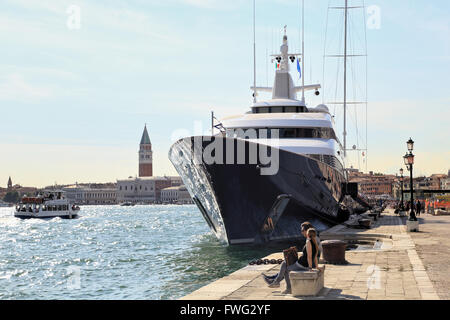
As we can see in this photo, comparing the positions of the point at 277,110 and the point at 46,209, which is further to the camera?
the point at 46,209

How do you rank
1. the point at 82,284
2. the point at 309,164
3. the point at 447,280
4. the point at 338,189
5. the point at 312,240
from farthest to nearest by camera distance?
the point at 338,189, the point at 309,164, the point at 82,284, the point at 447,280, the point at 312,240

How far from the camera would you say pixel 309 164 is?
83.2 feet

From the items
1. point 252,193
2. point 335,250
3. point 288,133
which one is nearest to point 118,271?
point 252,193

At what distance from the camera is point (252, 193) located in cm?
2323

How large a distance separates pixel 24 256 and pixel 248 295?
25.6 m

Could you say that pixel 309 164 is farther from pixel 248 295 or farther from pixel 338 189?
pixel 248 295

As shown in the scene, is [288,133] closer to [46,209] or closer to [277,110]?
[277,110]

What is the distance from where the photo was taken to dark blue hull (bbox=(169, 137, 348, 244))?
23125mm

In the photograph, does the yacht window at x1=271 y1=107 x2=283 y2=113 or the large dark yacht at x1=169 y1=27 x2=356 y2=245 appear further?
the yacht window at x1=271 y1=107 x2=283 y2=113

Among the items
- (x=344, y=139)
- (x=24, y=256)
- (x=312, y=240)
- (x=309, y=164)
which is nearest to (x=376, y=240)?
(x=309, y=164)

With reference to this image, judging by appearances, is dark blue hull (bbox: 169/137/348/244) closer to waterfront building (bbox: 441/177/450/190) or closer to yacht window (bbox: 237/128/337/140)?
yacht window (bbox: 237/128/337/140)

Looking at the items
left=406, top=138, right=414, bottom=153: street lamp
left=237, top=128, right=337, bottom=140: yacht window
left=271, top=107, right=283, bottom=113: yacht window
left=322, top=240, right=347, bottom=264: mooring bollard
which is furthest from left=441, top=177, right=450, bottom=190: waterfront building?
left=322, top=240, right=347, bottom=264: mooring bollard

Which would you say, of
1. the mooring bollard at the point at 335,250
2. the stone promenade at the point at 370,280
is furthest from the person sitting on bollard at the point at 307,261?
the mooring bollard at the point at 335,250

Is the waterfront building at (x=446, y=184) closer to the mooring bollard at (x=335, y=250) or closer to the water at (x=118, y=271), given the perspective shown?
the water at (x=118, y=271)
